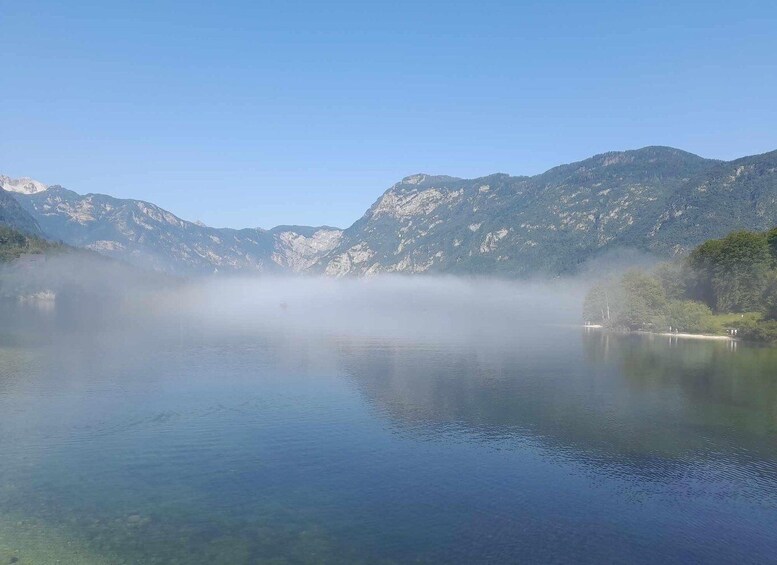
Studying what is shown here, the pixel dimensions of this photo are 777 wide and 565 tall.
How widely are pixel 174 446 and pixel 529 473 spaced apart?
34874mm

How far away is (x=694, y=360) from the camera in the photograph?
402 ft

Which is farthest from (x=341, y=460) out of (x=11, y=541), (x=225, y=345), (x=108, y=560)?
(x=225, y=345)

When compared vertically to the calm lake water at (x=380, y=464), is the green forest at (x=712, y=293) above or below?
above

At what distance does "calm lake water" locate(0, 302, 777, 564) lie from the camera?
38.3 metres

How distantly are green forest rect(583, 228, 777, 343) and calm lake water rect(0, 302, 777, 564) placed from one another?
7055cm

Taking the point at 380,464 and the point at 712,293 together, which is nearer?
the point at 380,464

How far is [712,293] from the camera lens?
619ft

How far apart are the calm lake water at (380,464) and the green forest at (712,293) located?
231ft

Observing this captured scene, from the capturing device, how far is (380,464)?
5338 centimetres

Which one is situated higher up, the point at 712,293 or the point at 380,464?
the point at 712,293

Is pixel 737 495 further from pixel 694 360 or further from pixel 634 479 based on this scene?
pixel 694 360

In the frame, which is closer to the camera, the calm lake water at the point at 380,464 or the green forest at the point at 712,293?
the calm lake water at the point at 380,464

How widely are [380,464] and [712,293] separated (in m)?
175

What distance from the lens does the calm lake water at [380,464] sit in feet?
126
